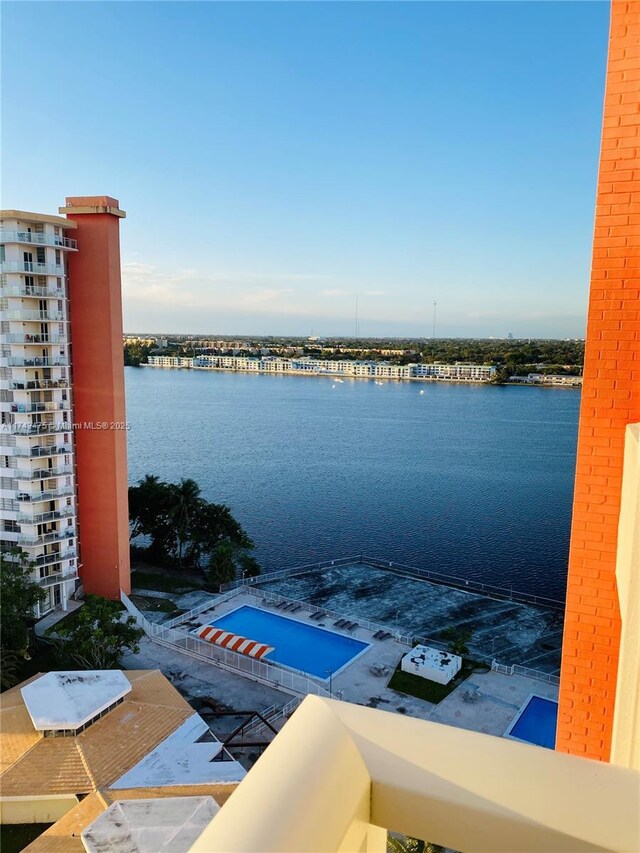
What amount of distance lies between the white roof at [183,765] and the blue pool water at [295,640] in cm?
630

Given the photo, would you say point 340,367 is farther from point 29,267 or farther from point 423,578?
point 29,267

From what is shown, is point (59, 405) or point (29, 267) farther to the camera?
point (59, 405)

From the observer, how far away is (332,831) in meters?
1.82

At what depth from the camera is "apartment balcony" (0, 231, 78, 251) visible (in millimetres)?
22938

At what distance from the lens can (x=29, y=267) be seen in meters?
23.4

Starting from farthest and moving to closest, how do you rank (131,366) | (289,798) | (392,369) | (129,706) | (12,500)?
(131,366) → (392,369) → (12,500) → (129,706) → (289,798)

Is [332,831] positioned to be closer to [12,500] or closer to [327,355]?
[12,500]

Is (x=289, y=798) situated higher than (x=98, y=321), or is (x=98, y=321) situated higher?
(x=98, y=321)

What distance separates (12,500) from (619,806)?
25615 mm

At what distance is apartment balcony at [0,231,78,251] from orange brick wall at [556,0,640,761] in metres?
22.9

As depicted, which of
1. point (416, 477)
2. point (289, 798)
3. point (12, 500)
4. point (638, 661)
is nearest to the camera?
point (289, 798)

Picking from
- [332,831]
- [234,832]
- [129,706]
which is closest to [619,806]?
[332,831]

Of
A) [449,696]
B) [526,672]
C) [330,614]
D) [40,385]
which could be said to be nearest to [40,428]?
[40,385]

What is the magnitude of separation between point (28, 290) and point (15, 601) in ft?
36.4
